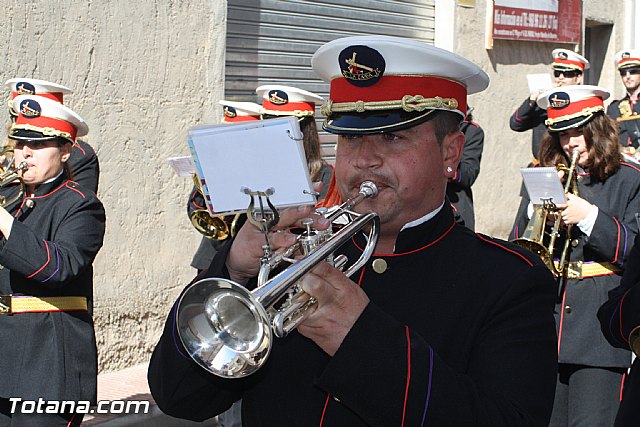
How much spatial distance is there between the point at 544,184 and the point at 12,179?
2.31 meters

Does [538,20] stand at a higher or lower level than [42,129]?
higher

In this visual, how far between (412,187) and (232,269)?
44cm

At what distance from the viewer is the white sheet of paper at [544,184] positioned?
445cm

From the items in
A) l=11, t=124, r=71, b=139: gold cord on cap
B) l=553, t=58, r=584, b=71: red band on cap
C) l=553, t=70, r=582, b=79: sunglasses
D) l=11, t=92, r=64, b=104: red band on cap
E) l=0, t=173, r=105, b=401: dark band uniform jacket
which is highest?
l=553, t=58, r=584, b=71: red band on cap

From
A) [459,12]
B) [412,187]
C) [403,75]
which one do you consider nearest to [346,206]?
[412,187]

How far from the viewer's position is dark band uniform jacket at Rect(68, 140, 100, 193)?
5.29 meters

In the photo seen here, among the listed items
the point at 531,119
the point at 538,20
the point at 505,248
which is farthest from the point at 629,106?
the point at 505,248

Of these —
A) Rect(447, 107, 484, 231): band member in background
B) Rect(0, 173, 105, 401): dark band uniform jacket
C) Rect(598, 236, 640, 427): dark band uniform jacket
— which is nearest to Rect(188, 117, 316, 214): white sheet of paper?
Rect(598, 236, 640, 427): dark band uniform jacket

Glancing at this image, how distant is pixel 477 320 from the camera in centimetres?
217

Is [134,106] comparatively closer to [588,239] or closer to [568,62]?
[588,239]

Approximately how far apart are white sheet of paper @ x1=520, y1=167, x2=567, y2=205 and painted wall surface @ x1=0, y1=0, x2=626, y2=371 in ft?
9.85

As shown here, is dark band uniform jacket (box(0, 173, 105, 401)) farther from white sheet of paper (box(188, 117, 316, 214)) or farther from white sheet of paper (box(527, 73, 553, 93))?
white sheet of paper (box(527, 73, 553, 93))

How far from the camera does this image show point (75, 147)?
18.0 feet

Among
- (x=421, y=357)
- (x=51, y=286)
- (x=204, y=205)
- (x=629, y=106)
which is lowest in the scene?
(x=51, y=286)
